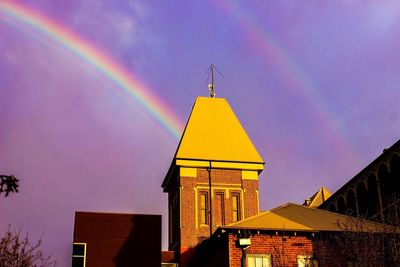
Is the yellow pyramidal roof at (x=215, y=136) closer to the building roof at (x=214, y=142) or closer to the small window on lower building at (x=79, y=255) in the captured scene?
the building roof at (x=214, y=142)

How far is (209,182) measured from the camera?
165 ft

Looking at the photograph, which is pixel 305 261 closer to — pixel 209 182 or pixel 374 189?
pixel 374 189

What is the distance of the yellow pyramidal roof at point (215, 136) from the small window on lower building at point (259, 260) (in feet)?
73.6

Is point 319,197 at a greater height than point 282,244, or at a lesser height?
greater

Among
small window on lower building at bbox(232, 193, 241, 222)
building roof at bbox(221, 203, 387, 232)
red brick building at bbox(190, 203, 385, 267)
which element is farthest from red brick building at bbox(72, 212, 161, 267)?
red brick building at bbox(190, 203, 385, 267)

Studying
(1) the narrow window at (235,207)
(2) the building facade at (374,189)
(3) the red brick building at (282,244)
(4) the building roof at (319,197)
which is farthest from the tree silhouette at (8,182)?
(4) the building roof at (319,197)

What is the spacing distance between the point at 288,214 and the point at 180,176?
64.9 feet

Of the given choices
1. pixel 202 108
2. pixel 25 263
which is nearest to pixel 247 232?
pixel 25 263

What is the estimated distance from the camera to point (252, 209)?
50031 mm

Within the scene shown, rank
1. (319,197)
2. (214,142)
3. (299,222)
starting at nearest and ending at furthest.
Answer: (299,222), (214,142), (319,197)

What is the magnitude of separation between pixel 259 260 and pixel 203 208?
21.1 m

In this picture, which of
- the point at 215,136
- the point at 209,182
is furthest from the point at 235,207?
the point at 215,136

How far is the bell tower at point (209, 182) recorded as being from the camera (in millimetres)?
48656

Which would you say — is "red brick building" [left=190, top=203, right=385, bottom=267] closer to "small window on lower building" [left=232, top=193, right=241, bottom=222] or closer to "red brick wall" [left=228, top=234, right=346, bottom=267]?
"red brick wall" [left=228, top=234, right=346, bottom=267]
